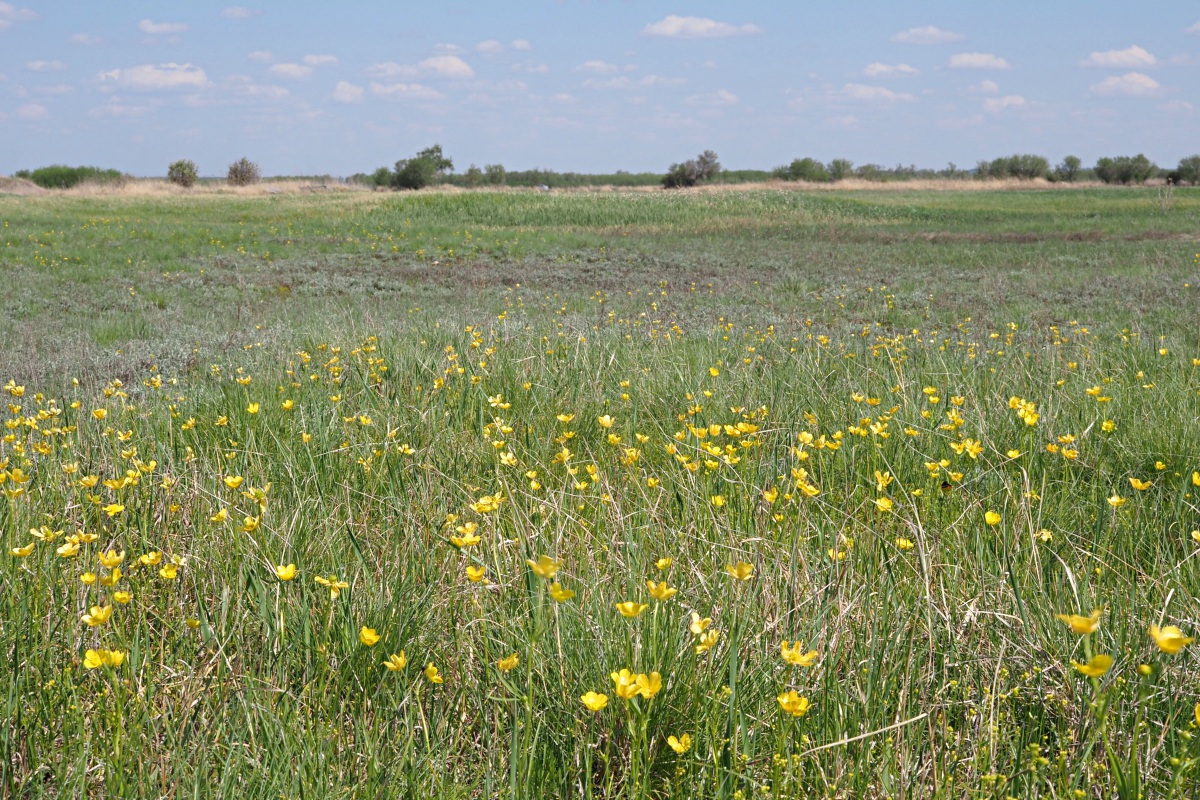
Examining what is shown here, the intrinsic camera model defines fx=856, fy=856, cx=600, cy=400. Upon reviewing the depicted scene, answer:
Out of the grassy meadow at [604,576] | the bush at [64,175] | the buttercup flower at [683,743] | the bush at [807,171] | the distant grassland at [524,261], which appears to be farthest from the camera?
the bush at [807,171]

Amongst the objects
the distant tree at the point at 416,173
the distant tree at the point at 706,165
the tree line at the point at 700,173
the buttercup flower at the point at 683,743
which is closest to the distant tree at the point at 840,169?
the tree line at the point at 700,173

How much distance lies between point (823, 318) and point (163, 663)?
10.2 m

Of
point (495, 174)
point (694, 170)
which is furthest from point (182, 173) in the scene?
point (694, 170)

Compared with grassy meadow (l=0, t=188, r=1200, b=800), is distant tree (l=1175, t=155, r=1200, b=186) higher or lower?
higher

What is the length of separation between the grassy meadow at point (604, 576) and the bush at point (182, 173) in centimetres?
5285

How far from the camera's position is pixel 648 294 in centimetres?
1363

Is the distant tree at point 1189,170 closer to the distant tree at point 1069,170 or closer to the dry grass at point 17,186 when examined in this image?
the distant tree at point 1069,170

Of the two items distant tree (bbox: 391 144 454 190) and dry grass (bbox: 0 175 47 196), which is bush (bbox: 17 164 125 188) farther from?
distant tree (bbox: 391 144 454 190)

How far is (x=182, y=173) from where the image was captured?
178ft

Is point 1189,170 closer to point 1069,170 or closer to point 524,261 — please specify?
point 1069,170

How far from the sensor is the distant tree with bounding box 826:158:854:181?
6906 cm

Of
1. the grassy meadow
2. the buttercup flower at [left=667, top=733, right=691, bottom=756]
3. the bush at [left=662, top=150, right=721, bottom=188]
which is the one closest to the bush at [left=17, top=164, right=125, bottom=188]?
the bush at [left=662, top=150, right=721, bottom=188]

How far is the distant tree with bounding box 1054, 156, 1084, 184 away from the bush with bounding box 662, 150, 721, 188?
27.8 metres

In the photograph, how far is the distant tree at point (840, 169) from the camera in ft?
227
